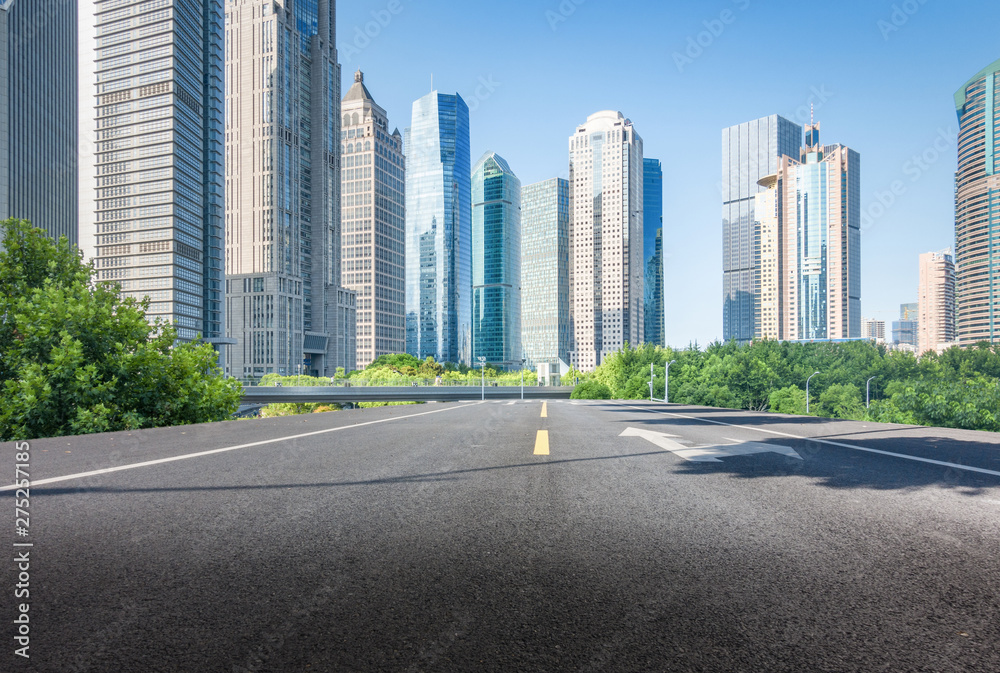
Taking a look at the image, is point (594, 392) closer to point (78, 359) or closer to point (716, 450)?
point (78, 359)

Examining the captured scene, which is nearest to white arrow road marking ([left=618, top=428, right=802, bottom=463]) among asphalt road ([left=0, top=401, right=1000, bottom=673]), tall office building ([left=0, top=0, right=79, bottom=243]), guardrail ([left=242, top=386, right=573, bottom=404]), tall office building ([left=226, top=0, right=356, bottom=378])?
asphalt road ([left=0, top=401, right=1000, bottom=673])

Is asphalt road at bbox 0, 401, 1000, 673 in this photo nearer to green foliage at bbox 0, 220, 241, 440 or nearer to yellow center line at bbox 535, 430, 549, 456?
yellow center line at bbox 535, 430, 549, 456

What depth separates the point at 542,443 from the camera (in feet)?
25.9

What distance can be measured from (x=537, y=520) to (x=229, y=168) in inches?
6709

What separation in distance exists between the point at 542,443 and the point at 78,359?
361 inches

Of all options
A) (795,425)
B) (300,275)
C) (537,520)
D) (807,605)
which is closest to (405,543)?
(537,520)

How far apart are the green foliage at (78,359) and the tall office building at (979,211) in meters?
156

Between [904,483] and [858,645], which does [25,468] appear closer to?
[858,645]

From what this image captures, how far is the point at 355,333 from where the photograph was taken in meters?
163

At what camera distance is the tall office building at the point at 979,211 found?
124 metres

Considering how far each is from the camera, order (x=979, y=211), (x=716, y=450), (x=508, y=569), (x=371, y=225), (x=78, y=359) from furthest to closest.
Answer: (x=371, y=225)
(x=979, y=211)
(x=78, y=359)
(x=716, y=450)
(x=508, y=569)

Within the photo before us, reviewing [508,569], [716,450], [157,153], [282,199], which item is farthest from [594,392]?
[157,153]

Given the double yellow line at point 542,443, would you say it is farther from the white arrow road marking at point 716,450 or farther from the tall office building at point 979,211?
the tall office building at point 979,211

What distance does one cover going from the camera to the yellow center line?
22.7ft
